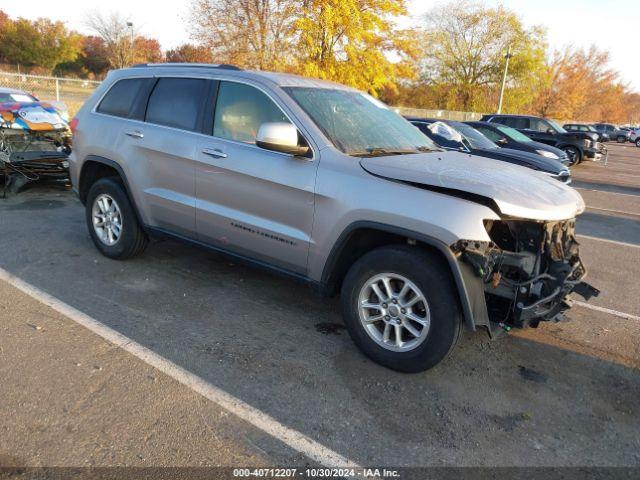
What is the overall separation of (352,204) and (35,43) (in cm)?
5740

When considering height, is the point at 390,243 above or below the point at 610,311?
above

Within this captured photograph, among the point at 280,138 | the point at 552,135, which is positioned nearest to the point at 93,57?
the point at 552,135

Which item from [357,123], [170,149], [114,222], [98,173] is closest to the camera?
[357,123]

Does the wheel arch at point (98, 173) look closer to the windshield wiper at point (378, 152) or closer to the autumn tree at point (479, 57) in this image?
the windshield wiper at point (378, 152)

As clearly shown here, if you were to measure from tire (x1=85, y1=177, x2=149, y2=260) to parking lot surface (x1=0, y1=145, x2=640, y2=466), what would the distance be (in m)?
0.19

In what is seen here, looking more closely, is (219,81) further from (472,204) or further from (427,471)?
(427,471)

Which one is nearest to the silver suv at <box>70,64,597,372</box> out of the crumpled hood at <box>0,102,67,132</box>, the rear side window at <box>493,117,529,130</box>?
the crumpled hood at <box>0,102,67,132</box>

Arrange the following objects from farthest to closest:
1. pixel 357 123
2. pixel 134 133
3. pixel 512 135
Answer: pixel 512 135 < pixel 134 133 < pixel 357 123

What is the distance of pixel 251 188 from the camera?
3.96 meters

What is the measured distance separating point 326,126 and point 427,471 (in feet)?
8.03

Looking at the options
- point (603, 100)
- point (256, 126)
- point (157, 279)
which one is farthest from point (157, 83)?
point (603, 100)

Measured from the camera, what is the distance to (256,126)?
13.3ft

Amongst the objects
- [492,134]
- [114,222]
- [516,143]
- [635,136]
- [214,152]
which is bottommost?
[114,222]

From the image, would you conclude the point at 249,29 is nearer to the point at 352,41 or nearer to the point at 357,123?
the point at 352,41
